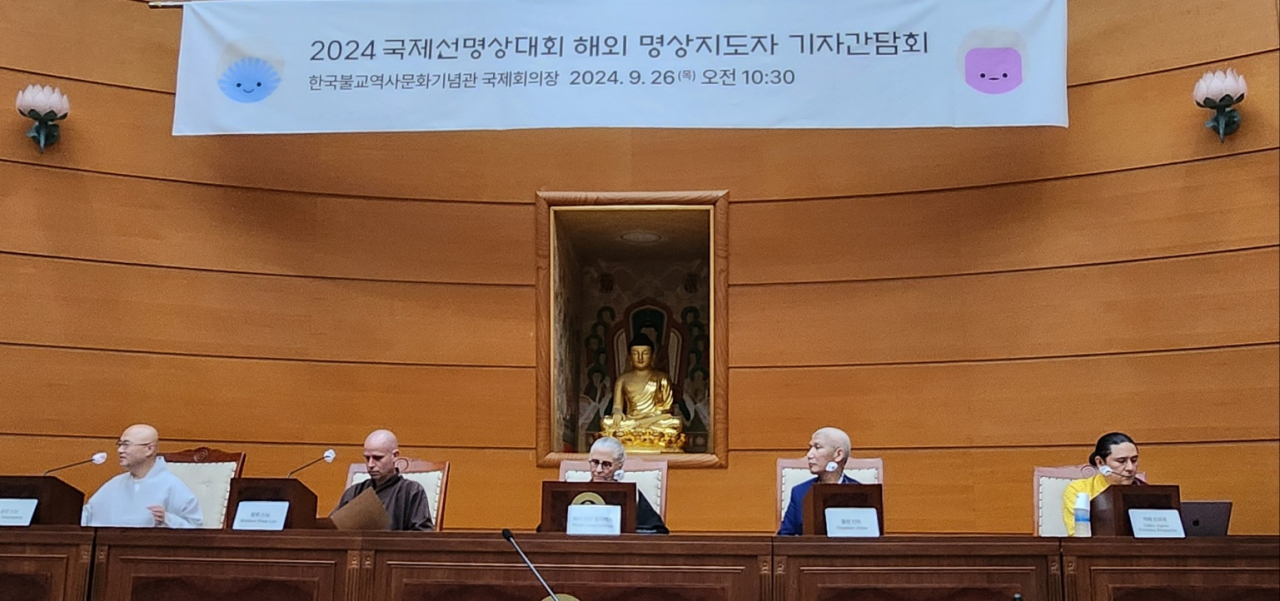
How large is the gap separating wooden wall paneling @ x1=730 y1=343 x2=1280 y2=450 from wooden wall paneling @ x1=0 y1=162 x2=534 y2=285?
1.32m

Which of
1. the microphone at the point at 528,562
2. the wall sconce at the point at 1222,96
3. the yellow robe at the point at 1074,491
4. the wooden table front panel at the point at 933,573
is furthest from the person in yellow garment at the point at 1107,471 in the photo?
the microphone at the point at 528,562

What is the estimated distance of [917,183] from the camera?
5840 millimetres

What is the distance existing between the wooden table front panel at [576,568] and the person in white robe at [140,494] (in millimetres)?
1133

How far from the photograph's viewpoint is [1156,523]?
3.73 metres

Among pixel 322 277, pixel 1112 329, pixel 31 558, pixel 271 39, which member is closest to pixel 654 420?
pixel 322 277

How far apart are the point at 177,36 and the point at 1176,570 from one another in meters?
4.61

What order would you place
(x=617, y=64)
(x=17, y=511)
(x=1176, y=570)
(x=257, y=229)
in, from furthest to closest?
(x=257, y=229) < (x=617, y=64) < (x=17, y=511) < (x=1176, y=570)

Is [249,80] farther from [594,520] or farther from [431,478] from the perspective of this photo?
[594,520]

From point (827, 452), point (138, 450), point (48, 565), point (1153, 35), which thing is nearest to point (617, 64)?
point (827, 452)

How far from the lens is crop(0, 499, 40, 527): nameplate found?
12.8 ft

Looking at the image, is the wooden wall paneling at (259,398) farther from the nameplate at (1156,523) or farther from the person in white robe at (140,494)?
the nameplate at (1156,523)

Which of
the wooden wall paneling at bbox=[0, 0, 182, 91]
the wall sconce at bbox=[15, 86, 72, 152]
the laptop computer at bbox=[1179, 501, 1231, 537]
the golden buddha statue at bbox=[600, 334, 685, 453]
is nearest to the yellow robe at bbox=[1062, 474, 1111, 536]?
the laptop computer at bbox=[1179, 501, 1231, 537]

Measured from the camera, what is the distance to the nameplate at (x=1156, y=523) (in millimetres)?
3717

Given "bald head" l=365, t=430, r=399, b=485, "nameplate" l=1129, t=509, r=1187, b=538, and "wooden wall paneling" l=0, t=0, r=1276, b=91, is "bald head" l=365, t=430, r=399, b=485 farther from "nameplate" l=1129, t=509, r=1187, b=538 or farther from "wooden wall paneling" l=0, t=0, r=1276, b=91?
"nameplate" l=1129, t=509, r=1187, b=538
